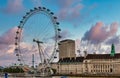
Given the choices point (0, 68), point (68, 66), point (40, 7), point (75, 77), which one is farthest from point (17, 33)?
point (68, 66)

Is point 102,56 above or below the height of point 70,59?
above

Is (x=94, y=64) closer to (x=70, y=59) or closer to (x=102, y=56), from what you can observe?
(x=102, y=56)

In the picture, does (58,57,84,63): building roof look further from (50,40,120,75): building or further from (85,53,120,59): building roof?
(85,53,120,59): building roof

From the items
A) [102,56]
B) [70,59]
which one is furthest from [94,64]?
[70,59]

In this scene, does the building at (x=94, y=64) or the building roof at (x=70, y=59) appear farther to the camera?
the building roof at (x=70, y=59)

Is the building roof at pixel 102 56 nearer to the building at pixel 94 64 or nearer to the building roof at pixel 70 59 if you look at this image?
the building at pixel 94 64

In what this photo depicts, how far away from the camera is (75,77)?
83.4 metres

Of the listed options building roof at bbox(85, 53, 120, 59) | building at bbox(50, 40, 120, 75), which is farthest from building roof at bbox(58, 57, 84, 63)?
building roof at bbox(85, 53, 120, 59)

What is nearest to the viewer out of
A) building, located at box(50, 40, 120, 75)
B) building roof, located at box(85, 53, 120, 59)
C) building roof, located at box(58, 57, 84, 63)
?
building, located at box(50, 40, 120, 75)

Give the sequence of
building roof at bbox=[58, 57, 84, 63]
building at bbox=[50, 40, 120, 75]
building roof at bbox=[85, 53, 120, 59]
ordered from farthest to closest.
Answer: building roof at bbox=[58, 57, 84, 63]
building roof at bbox=[85, 53, 120, 59]
building at bbox=[50, 40, 120, 75]

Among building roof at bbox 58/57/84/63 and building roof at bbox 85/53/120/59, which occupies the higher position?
building roof at bbox 85/53/120/59

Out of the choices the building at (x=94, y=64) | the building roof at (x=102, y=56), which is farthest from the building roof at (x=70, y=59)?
the building roof at (x=102, y=56)

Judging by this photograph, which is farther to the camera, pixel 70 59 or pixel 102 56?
pixel 70 59

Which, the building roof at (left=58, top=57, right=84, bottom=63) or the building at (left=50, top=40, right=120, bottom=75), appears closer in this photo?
the building at (left=50, top=40, right=120, bottom=75)
